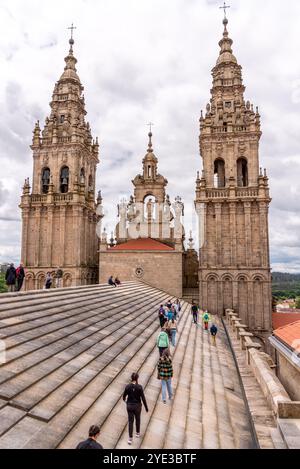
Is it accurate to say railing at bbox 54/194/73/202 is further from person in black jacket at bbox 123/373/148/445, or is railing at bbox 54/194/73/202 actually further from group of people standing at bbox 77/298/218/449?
person in black jacket at bbox 123/373/148/445

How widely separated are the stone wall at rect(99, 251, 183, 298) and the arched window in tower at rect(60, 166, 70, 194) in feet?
31.4

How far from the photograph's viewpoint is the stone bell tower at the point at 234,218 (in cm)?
3081

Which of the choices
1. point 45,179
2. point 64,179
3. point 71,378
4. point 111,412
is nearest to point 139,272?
point 64,179

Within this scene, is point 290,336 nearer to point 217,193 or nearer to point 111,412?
point 111,412

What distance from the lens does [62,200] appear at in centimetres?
3500

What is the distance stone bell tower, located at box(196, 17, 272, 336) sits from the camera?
30812 millimetres

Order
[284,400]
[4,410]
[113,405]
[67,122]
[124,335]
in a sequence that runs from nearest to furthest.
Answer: [4,410]
[113,405]
[284,400]
[124,335]
[67,122]

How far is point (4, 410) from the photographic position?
4703mm

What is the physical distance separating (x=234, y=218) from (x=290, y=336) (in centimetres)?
1998

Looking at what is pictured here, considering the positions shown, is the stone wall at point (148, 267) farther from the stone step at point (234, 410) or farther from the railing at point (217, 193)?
the stone step at point (234, 410)

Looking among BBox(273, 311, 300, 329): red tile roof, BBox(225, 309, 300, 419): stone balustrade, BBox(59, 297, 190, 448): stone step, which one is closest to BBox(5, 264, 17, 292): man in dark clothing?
BBox(59, 297, 190, 448): stone step

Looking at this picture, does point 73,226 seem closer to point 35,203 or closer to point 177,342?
point 35,203

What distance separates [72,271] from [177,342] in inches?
858
